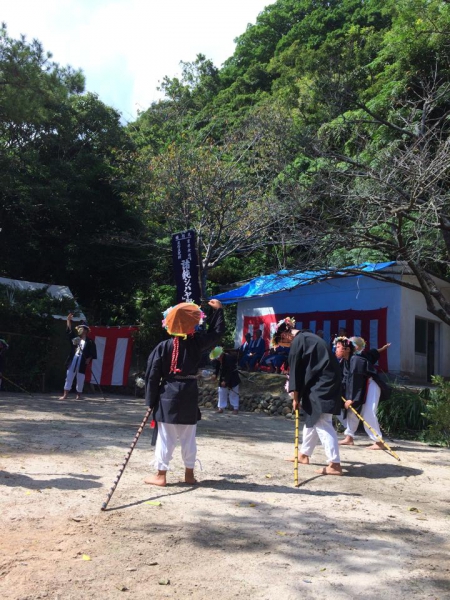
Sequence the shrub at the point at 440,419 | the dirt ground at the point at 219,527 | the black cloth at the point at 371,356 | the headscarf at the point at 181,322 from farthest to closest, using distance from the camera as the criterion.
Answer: the shrub at the point at 440,419
the black cloth at the point at 371,356
the headscarf at the point at 181,322
the dirt ground at the point at 219,527

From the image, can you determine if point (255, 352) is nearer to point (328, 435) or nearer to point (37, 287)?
point (37, 287)

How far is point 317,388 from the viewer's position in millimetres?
6672

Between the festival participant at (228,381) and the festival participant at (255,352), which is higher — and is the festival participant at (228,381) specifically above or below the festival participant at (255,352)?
below

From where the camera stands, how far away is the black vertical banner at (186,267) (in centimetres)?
1681

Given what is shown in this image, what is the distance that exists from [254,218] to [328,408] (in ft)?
49.1

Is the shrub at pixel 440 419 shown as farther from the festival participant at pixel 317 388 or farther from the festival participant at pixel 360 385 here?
the festival participant at pixel 317 388

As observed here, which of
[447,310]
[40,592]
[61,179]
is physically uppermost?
[61,179]

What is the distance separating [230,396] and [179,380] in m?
8.72

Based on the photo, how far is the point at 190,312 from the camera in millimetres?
5812

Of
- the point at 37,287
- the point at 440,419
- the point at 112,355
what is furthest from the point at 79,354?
the point at 440,419

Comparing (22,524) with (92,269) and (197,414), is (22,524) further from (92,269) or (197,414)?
(92,269)

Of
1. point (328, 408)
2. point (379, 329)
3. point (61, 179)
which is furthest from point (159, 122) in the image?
point (328, 408)

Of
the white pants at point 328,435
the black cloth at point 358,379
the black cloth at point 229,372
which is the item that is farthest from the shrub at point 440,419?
the black cloth at point 229,372

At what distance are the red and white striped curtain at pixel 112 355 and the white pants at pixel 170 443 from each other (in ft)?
40.0
